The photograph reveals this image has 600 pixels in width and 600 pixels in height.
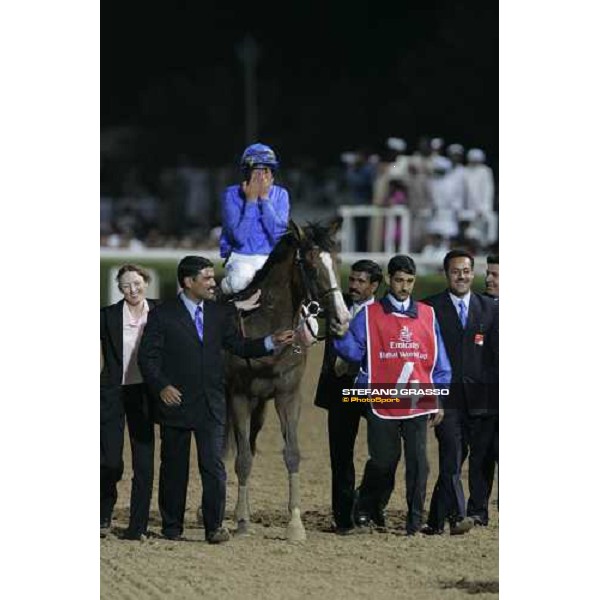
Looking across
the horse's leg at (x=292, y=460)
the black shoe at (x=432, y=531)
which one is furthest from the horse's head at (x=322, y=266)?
the black shoe at (x=432, y=531)

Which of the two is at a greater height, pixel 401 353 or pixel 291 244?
pixel 291 244

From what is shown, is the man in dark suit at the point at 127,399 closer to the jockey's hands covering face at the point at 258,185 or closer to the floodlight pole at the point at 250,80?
the jockey's hands covering face at the point at 258,185

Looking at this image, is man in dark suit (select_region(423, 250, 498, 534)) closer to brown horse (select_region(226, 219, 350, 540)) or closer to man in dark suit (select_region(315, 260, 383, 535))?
man in dark suit (select_region(315, 260, 383, 535))

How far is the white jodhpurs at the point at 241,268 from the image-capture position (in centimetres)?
927

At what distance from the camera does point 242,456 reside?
30.1 feet

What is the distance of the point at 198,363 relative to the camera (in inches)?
350

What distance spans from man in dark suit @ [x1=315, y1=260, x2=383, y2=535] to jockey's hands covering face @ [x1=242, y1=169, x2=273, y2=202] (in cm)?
71

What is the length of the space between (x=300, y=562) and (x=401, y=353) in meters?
1.37

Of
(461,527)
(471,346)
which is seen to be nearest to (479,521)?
(461,527)

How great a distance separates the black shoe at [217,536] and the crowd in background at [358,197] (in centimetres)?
423

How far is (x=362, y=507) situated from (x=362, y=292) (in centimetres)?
130

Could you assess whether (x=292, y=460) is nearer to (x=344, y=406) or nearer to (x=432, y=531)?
(x=344, y=406)

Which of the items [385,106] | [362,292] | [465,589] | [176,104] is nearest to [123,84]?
[176,104]

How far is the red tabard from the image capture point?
914cm
